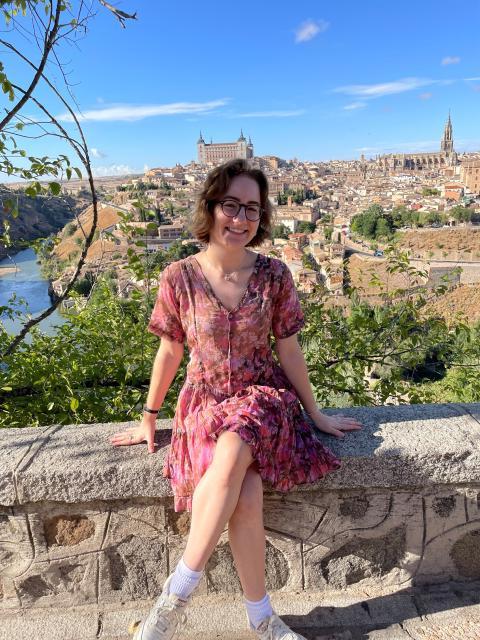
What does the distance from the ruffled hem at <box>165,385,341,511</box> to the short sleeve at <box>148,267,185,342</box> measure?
0.99ft

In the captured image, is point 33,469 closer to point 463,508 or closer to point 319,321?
point 463,508

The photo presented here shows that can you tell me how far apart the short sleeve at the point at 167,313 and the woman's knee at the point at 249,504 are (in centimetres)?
55

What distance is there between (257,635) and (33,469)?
807 mm

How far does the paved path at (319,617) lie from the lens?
55.0 inches

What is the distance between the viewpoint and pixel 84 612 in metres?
1.49

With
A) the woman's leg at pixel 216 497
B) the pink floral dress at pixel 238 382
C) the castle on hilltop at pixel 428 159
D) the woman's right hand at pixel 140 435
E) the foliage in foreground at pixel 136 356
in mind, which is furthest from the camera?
the castle on hilltop at pixel 428 159

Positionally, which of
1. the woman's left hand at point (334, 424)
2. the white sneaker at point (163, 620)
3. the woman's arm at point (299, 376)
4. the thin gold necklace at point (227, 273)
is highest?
the thin gold necklace at point (227, 273)

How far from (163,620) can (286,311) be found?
0.97 m

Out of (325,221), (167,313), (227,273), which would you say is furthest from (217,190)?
(325,221)

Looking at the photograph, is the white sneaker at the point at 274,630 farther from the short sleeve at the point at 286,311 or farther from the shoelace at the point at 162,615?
the short sleeve at the point at 286,311

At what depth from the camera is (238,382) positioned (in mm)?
1517

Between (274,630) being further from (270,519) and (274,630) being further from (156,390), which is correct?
(156,390)

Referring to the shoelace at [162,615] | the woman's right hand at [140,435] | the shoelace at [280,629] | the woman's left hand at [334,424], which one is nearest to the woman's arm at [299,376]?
the woman's left hand at [334,424]

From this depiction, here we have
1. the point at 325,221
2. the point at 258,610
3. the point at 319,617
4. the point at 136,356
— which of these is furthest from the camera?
the point at 325,221
